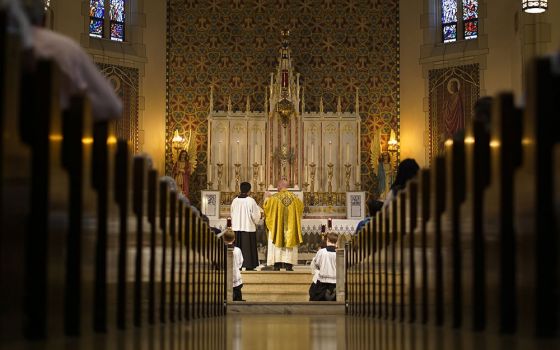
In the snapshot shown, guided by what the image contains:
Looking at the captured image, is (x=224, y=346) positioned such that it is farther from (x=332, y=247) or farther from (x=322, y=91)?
(x=322, y=91)

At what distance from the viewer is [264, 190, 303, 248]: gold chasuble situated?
1703 cm

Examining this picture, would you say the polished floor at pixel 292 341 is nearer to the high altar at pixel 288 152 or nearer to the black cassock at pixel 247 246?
the black cassock at pixel 247 246

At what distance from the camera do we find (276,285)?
15703 millimetres

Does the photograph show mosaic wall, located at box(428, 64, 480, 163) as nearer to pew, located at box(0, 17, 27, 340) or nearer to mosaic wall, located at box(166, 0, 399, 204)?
mosaic wall, located at box(166, 0, 399, 204)

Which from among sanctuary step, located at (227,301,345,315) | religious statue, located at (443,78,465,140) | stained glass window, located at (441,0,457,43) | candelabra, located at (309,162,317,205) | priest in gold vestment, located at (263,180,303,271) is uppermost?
stained glass window, located at (441,0,457,43)

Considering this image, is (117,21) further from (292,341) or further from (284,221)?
(292,341)

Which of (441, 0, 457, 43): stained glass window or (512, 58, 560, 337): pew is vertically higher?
(441, 0, 457, 43): stained glass window

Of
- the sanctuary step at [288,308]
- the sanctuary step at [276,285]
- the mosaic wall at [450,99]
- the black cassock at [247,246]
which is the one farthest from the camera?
the mosaic wall at [450,99]

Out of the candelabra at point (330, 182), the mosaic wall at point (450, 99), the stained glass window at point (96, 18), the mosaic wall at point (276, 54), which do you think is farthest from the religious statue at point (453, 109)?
the stained glass window at point (96, 18)

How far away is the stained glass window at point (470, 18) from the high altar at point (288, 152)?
2779 mm

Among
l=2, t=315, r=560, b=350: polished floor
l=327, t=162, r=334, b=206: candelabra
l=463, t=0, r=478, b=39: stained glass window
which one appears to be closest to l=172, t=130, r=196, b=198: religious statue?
l=327, t=162, r=334, b=206: candelabra

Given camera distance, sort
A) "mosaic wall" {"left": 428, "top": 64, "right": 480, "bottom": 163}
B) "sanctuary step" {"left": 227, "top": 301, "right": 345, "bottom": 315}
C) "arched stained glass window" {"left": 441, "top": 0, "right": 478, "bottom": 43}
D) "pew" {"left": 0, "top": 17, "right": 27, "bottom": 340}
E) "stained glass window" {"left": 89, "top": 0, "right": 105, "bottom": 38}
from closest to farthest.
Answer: "pew" {"left": 0, "top": 17, "right": 27, "bottom": 340} → "sanctuary step" {"left": 227, "top": 301, "right": 345, "bottom": 315} → "mosaic wall" {"left": 428, "top": 64, "right": 480, "bottom": 163} → "stained glass window" {"left": 89, "top": 0, "right": 105, "bottom": 38} → "arched stained glass window" {"left": 441, "top": 0, "right": 478, "bottom": 43}

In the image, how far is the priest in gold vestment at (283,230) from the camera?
17.0 metres

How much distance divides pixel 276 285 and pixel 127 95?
6.53 metres
